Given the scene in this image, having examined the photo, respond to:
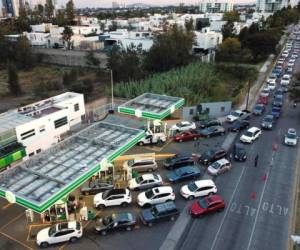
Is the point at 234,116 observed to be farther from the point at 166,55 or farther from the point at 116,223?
the point at 166,55

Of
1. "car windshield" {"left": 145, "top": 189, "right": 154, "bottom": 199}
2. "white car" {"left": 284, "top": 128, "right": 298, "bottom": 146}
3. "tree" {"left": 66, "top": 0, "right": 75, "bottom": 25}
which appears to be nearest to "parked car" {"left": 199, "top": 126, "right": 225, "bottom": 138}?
"white car" {"left": 284, "top": 128, "right": 298, "bottom": 146}

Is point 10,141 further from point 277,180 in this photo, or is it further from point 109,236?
point 277,180

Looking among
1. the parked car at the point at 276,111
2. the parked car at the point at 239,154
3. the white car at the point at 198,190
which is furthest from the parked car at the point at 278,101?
the white car at the point at 198,190

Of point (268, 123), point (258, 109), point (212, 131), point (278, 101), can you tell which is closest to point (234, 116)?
point (268, 123)

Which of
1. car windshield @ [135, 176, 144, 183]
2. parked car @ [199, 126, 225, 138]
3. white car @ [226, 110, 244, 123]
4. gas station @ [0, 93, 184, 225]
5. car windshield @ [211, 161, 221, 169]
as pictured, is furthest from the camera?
white car @ [226, 110, 244, 123]

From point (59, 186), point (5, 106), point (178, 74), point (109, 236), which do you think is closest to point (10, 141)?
point (59, 186)

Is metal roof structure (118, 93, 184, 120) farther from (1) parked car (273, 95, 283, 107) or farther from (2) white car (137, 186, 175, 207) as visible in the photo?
(1) parked car (273, 95, 283, 107)

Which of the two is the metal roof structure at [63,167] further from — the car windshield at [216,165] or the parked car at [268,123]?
the parked car at [268,123]
